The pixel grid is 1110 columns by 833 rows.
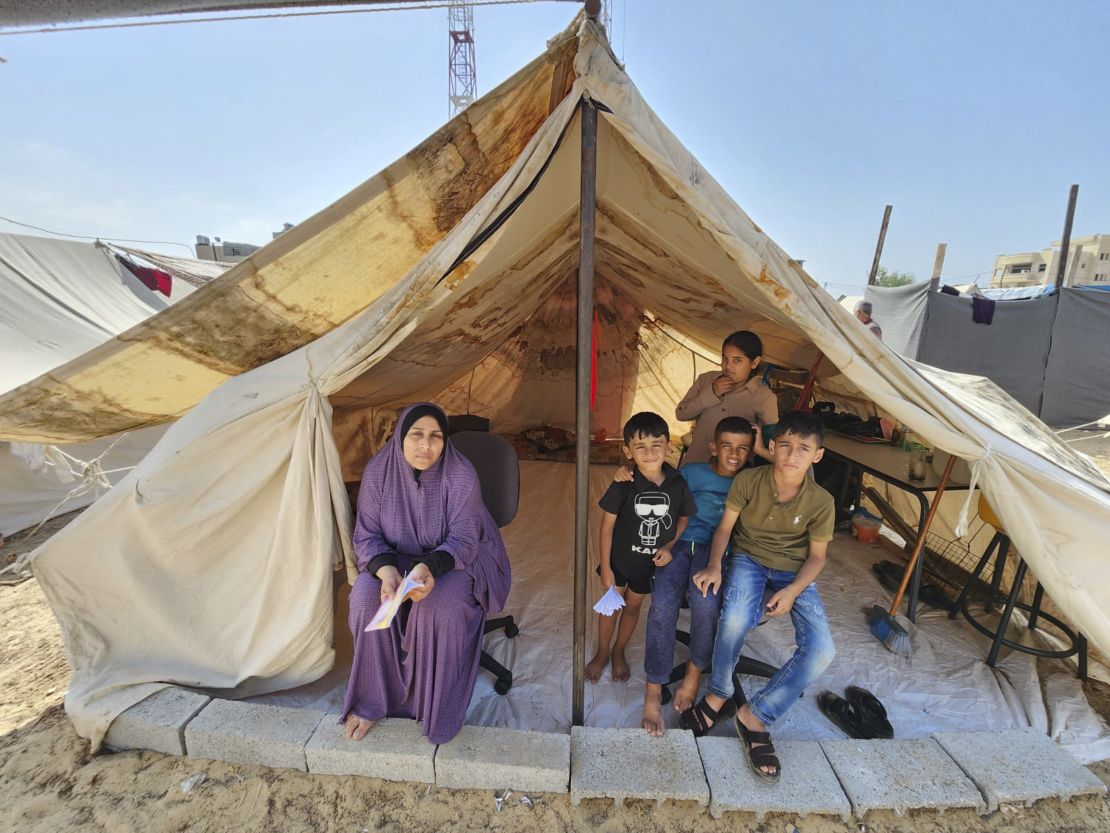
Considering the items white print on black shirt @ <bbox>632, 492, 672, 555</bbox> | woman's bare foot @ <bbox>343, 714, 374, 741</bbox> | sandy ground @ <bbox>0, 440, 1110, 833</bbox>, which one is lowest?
sandy ground @ <bbox>0, 440, 1110, 833</bbox>

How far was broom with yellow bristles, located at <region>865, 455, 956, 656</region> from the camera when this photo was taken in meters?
2.51

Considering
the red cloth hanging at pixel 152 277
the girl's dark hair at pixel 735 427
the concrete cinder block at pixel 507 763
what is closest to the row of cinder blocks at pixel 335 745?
the concrete cinder block at pixel 507 763

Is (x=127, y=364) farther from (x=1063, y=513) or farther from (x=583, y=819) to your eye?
(x=1063, y=513)

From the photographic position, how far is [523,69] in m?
1.70

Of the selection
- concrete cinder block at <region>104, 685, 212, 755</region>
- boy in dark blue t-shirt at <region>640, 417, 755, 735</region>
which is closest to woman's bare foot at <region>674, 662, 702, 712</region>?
boy in dark blue t-shirt at <region>640, 417, 755, 735</region>

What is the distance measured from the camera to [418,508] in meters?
2.12

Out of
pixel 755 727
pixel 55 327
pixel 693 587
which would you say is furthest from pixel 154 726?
pixel 55 327

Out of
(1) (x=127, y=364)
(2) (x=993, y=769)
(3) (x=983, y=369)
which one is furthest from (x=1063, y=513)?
(3) (x=983, y=369)

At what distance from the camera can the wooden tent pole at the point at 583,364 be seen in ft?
5.65

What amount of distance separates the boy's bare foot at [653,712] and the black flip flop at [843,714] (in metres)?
0.74

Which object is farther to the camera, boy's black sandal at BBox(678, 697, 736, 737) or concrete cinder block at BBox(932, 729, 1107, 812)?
boy's black sandal at BBox(678, 697, 736, 737)

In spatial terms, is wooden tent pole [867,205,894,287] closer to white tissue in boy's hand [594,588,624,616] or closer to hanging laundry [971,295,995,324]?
hanging laundry [971,295,995,324]

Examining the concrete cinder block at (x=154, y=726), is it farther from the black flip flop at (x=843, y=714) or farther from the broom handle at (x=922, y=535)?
the broom handle at (x=922, y=535)

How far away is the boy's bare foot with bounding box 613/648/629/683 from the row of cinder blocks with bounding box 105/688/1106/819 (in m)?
0.41
